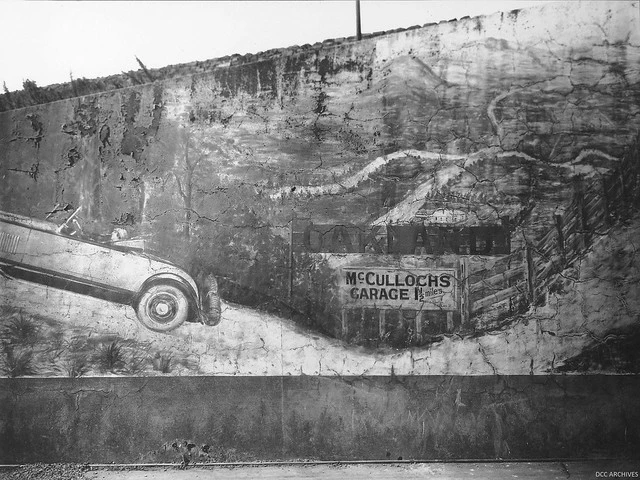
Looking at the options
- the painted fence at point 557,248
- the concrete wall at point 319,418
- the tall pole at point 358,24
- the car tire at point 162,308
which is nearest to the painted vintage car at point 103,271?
the car tire at point 162,308

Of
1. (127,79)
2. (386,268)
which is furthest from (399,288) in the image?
(127,79)

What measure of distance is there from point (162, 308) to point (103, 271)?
58 centimetres

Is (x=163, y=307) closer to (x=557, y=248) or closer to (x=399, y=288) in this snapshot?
(x=399, y=288)

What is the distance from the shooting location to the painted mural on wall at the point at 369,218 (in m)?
3.64

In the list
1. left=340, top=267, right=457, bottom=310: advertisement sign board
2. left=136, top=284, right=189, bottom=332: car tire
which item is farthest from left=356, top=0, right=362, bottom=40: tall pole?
left=136, top=284, right=189, bottom=332: car tire

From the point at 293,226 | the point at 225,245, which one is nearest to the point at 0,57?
the point at 225,245

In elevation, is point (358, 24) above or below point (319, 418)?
above

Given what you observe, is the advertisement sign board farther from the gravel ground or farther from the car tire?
the gravel ground

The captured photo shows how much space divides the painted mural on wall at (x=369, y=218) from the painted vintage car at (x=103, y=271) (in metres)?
0.02

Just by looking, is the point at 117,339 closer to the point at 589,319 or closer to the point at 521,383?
the point at 521,383

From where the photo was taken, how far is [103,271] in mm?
3721

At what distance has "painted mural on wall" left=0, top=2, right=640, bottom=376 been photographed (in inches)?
143

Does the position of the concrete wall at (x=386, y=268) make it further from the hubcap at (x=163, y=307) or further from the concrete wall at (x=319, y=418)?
the hubcap at (x=163, y=307)

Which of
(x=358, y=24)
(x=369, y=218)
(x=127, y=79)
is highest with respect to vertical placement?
(x=358, y=24)
